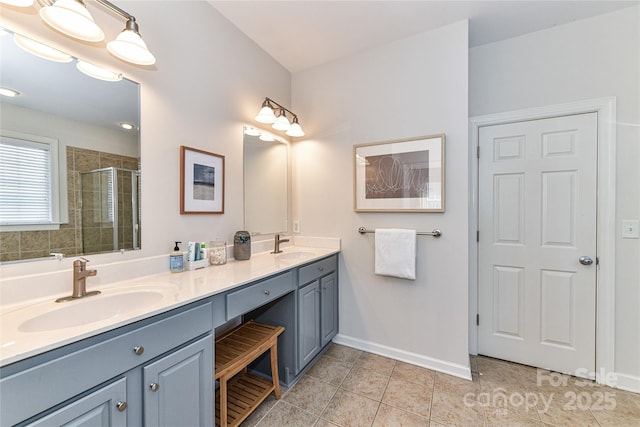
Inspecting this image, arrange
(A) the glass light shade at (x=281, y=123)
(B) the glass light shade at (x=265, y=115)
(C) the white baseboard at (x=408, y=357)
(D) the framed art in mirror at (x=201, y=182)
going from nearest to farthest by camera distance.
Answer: (D) the framed art in mirror at (x=201, y=182) < (C) the white baseboard at (x=408, y=357) < (B) the glass light shade at (x=265, y=115) < (A) the glass light shade at (x=281, y=123)

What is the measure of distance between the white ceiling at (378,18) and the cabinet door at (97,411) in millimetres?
2259

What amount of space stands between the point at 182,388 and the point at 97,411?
308mm

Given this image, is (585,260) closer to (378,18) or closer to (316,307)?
(316,307)

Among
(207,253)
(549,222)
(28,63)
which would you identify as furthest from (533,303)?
(28,63)

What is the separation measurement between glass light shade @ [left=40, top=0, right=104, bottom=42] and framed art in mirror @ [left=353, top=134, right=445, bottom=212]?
1816mm

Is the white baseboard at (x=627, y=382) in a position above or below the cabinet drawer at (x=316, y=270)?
below

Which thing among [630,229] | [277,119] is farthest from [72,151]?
[630,229]

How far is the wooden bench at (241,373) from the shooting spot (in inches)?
52.5

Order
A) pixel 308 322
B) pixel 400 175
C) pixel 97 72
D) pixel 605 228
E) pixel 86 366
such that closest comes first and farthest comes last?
pixel 86 366 < pixel 97 72 < pixel 605 228 < pixel 308 322 < pixel 400 175

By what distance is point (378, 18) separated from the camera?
6.27 feet

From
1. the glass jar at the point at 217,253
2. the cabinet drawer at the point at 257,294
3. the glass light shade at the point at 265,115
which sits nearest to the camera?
the cabinet drawer at the point at 257,294

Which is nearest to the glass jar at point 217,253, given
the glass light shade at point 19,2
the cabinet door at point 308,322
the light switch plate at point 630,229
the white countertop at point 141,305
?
the white countertop at point 141,305

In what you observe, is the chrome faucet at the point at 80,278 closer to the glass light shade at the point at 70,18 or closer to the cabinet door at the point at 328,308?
the glass light shade at the point at 70,18

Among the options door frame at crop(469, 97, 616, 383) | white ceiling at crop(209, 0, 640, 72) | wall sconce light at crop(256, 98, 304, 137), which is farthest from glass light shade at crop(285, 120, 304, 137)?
door frame at crop(469, 97, 616, 383)
